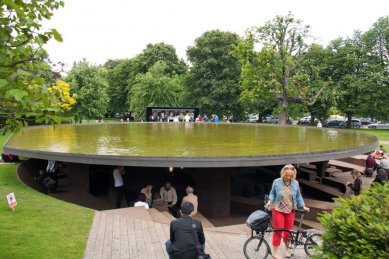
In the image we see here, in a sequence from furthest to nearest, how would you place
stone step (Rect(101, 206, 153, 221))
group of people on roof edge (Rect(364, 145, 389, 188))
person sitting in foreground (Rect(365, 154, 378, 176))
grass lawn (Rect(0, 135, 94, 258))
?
person sitting in foreground (Rect(365, 154, 378, 176)) → group of people on roof edge (Rect(364, 145, 389, 188)) → stone step (Rect(101, 206, 153, 221)) → grass lawn (Rect(0, 135, 94, 258))

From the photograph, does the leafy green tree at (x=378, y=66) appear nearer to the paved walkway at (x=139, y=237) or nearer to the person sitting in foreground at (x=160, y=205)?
the person sitting in foreground at (x=160, y=205)

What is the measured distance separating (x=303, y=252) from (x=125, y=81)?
2525 inches

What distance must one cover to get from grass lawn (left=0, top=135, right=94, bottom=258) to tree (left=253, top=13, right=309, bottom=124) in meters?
32.8

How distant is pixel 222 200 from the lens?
43.2 ft

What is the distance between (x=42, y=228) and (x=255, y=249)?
4.94 meters

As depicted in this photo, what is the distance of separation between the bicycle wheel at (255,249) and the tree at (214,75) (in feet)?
138

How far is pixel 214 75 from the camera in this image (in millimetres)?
51031

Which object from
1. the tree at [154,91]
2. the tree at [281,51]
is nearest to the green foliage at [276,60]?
the tree at [281,51]

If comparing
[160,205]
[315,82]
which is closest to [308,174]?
[160,205]

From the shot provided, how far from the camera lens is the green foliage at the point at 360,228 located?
4.42 meters

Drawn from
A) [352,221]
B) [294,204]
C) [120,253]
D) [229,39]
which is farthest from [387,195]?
[229,39]

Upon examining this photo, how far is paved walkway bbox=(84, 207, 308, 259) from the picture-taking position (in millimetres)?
7781

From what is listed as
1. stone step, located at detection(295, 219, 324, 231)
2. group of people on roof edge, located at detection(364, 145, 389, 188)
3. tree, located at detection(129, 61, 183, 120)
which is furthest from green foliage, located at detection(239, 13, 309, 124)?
stone step, located at detection(295, 219, 324, 231)

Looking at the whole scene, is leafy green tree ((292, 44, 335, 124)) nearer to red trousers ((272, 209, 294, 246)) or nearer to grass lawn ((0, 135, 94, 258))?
grass lawn ((0, 135, 94, 258))
